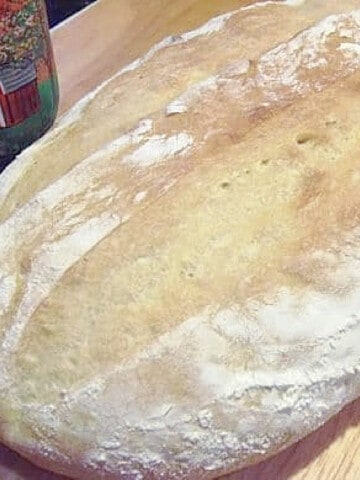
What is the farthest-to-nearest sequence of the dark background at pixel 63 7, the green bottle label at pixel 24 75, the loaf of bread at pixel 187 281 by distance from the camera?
1. the dark background at pixel 63 7
2. the green bottle label at pixel 24 75
3. the loaf of bread at pixel 187 281

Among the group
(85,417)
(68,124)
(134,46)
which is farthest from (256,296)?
(134,46)

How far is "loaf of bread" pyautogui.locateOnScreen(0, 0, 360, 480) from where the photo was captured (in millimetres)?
840

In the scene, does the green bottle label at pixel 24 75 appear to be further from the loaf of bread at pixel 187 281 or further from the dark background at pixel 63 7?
the dark background at pixel 63 7

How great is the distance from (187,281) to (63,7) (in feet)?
2.77

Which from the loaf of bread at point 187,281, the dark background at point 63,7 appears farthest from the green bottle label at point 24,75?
the dark background at point 63,7

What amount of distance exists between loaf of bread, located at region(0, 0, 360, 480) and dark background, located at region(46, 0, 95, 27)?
1.96 ft

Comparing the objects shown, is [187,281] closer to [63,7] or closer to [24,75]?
[24,75]

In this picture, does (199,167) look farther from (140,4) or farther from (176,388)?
(140,4)

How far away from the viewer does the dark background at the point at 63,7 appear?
1.57 meters

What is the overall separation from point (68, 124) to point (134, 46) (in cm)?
43

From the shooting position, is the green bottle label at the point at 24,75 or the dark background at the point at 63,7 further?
the dark background at the point at 63,7

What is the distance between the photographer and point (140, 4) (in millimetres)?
1530

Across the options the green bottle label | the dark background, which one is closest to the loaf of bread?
the green bottle label

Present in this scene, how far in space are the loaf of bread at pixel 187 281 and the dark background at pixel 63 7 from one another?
60cm
